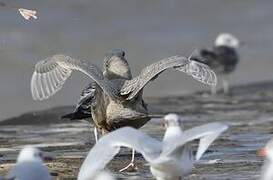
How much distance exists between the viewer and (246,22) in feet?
108

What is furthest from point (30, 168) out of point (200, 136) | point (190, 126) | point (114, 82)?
point (190, 126)

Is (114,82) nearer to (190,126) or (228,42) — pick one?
(190,126)

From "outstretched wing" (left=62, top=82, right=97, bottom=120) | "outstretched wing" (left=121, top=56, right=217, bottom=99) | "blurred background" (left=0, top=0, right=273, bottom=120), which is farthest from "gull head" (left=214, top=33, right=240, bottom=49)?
"outstretched wing" (left=121, top=56, right=217, bottom=99)

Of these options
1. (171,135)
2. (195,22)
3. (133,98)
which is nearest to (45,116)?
(133,98)

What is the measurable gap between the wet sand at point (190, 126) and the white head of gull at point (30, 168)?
4.82 feet

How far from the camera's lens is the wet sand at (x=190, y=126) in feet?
36.3

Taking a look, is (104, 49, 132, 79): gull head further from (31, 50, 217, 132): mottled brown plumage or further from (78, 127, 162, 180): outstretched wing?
(78, 127, 162, 180): outstretched wing

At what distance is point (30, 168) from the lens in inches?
344

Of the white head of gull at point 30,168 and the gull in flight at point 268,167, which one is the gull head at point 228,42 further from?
the white head of gull at point 30,168

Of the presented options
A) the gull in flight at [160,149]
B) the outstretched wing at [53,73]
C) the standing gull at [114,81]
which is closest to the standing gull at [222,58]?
the standing gull at [114,81]

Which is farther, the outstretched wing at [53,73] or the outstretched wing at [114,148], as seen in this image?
the outstretched wing at [53,73]

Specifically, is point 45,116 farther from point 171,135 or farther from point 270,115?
point 171,135

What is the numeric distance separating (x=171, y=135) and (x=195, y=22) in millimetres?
22761

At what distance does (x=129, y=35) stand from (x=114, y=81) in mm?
16266
